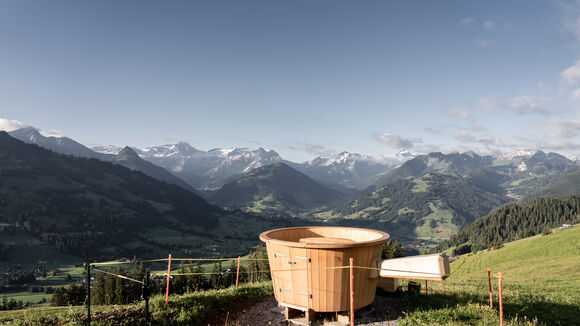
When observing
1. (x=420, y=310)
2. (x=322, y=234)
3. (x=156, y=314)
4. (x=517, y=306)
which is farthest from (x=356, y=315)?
(x=156, y=314)

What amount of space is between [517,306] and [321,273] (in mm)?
11395

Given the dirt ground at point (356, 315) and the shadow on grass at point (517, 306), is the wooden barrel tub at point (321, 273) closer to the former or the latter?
the dirt ground at point (356, 315)

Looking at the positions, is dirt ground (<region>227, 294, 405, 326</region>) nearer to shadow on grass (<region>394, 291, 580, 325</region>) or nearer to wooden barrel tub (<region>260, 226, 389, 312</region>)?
wooden barrel tub (<region>260, 226, 389, 312</region>)

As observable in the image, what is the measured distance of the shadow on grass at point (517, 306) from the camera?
14039mm

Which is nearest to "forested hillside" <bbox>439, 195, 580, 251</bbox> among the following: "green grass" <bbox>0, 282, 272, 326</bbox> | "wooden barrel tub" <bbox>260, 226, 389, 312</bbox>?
"wooden barrel tub" <bbox>260, 226, 389, 312</bbox>

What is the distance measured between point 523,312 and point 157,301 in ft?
59.9

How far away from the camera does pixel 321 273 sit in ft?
42.2

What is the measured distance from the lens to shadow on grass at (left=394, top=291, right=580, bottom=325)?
1404 centimetres

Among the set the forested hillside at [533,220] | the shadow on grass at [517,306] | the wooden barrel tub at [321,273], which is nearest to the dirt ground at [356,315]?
the wooden barrel tub at [321,273]

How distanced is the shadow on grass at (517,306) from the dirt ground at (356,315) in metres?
0.86

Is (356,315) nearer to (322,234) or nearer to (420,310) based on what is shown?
(420,310)

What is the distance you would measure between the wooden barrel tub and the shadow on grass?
328 cm

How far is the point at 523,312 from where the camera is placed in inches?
575

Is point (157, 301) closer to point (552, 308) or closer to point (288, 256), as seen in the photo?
point (288, 256)
